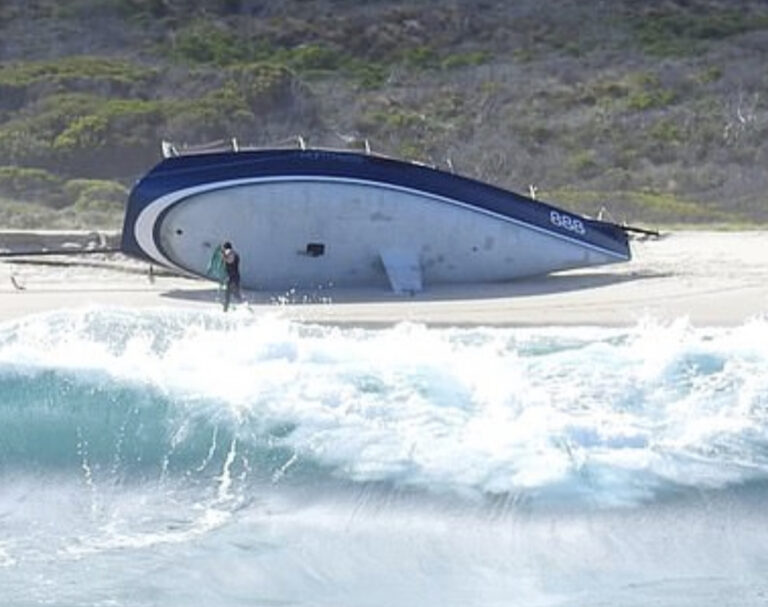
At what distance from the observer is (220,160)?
20344 millimetres

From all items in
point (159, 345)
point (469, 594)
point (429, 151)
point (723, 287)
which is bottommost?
point (469, 594)

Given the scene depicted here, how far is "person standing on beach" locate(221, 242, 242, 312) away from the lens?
19062 mm

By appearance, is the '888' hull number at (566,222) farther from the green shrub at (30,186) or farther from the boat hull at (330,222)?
the green shrub at (30,186)

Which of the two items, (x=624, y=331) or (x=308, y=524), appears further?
(x=624, y=331)

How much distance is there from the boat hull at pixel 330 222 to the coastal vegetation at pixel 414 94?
24.3 feet

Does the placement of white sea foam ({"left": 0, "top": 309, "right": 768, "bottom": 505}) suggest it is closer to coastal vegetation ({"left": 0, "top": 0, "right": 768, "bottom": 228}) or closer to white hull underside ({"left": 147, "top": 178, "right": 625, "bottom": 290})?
white hull underside ({"left": 147, "top": 178, "right": 625, "bottom": 290})

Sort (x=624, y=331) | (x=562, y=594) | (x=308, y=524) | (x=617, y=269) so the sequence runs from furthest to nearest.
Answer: (x=617, y=269)
(x=624, y=331)
(x=308, y=524)
(x=562, y=594)

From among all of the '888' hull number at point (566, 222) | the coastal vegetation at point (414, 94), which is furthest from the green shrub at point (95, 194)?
the '888' hull number at point (566, 222)

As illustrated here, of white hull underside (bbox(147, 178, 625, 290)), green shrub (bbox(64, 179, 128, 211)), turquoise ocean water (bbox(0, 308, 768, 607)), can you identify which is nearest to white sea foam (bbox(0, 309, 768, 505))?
turquoise ocean water (bbox(0, 308, 768, 607))

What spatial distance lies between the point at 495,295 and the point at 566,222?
5.69ft

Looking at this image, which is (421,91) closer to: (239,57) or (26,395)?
Result: (239,57)

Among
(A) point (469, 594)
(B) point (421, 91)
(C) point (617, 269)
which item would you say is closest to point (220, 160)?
(C) point (617, 269)

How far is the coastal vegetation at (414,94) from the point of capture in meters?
34.6

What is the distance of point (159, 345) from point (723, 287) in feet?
24.2
